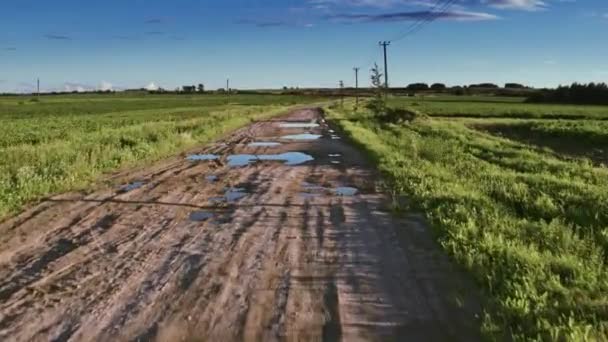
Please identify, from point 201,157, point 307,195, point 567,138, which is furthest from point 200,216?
point 567,138

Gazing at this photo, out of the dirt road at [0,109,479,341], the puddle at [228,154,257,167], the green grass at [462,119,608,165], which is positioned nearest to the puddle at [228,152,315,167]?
the puddle at [228,154,257,167]

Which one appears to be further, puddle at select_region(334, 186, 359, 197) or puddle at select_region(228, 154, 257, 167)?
puddle at select_region(228, 154, 257, 167)

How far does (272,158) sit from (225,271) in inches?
480

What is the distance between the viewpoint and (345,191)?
11828mm

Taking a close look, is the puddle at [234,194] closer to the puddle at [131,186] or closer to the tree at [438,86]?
the puddle at [131,186]

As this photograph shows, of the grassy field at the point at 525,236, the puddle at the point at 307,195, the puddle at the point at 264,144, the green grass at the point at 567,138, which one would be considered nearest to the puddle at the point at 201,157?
the puddle at the point at 264,144

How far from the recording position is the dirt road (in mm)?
4703

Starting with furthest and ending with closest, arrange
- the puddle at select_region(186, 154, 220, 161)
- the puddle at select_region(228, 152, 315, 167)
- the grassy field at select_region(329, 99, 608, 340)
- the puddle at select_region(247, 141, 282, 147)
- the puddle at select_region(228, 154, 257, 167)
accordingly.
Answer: the puddle at select_region(247, 141, 282, 147) → the puddle at select_region(186, 154, 220, 161) → the puddle at select_region(228, 152, 315, 167) → the puddle at select_region(228, 154, 257, 167) → the grassy field at select_region(329, 99, 608, 340)

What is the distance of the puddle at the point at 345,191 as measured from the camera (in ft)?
37.5

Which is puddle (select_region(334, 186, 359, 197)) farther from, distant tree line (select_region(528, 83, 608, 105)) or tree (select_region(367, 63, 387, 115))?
distant tree line (select_region(528, 83, 608, 105))

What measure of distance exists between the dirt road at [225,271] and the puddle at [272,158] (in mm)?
5432

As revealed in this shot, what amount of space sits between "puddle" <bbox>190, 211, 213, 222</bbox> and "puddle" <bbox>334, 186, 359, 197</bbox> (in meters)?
3.01

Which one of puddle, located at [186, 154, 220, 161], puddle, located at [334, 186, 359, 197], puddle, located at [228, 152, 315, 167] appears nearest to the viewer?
Result: puddle, located at [334, 186, 359, 197]

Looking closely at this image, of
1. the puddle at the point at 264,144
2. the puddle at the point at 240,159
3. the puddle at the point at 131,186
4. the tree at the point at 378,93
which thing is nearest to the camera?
the puddle at the point at 131,186
